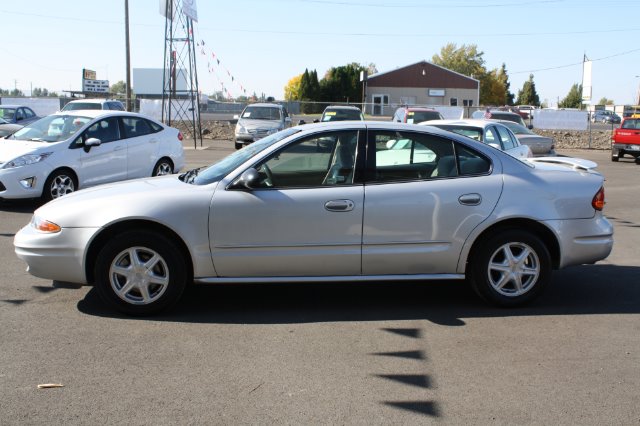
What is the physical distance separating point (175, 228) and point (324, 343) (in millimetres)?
1501

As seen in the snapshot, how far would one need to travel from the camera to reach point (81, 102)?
21328mm

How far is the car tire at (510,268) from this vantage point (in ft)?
18.4

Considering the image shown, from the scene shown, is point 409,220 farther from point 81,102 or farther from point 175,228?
point 81,102

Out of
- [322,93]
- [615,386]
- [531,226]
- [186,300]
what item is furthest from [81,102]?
[322,93]

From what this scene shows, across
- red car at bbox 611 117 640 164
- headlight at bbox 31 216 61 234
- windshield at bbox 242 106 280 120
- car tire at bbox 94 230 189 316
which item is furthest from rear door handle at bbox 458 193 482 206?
red car at bbox 611 117 640 164

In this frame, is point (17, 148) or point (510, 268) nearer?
point (510, 268)

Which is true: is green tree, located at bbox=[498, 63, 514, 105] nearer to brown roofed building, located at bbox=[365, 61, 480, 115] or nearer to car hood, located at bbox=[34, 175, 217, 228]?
brown roofed building, located at bbox=[365, 61, 480, 115]

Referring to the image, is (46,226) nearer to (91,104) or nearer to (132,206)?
(132,206)

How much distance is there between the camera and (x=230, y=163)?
5824 mm

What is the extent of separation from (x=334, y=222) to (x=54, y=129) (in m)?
7.57

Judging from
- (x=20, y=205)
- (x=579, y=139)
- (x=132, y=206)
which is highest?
(x=579, y=139)

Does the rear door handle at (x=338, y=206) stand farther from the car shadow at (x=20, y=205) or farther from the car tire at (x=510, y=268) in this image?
the car shadow at (x=20, y=205)

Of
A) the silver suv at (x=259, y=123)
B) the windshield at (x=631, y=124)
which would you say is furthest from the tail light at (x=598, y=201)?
the windshield at (x=631, y=124)

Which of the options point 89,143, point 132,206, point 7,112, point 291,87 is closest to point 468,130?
point 89,143
